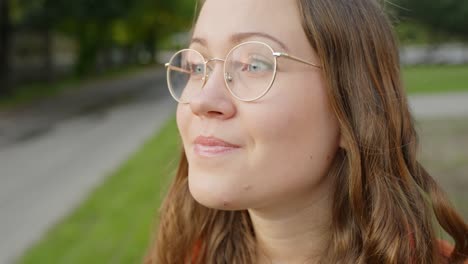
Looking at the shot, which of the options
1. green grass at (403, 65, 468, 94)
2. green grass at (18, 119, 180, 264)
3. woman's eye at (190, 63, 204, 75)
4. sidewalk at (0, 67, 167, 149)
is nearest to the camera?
woman's eye at (190, 63, 204, 75)

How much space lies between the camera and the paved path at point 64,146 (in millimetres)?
6789

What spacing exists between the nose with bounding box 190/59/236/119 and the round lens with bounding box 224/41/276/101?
0.02m

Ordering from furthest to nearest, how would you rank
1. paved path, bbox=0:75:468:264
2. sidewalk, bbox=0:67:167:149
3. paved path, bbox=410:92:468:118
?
paved path, bbox=410:92:468:118 < sidewalk, bbox=0:67:167:149 < paved path, bbox=0:75:468:264

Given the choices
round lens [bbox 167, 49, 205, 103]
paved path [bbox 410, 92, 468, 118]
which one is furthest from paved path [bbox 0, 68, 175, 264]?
paved path [bbox 410, 92, 468, 118]

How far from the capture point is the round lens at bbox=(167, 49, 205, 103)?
61.3 inches

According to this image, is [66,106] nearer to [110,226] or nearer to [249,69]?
[110,226]

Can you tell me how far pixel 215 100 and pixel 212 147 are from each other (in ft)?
0.38

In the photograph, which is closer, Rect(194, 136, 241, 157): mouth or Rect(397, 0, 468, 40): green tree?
Rect(194, 136, 241, 157): mouth

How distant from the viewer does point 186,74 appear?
1.68 metres

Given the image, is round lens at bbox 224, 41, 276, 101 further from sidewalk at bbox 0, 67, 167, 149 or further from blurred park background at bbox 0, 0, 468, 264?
sidewalk at bbox 0, 67, 167, 149

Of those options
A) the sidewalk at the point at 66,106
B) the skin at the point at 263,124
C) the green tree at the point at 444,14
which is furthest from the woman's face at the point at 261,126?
the green tree at the point at 444,14

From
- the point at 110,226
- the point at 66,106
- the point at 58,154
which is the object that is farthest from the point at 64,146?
the point at 66,106

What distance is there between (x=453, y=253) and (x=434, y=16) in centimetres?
3123

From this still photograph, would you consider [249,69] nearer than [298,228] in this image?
Yes
